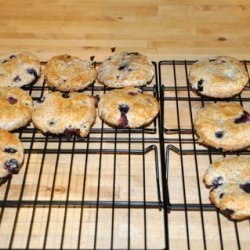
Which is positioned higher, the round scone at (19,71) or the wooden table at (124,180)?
the round scone at (19,71)

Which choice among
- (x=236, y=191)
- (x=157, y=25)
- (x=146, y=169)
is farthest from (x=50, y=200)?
(x=157, y=25)

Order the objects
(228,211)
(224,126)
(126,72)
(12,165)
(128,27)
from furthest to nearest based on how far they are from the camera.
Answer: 1. (128,27)
2. (126,72)
3. (224,126)
4. (12,165)
5. (228,211)

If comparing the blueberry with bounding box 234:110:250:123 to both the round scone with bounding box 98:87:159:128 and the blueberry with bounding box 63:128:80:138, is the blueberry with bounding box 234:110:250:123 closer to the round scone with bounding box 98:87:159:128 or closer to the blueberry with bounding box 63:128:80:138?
the round scone with bounding box 98:87:159:128

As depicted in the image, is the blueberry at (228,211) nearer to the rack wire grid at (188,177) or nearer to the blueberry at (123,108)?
the rack wire grid at (188,177)

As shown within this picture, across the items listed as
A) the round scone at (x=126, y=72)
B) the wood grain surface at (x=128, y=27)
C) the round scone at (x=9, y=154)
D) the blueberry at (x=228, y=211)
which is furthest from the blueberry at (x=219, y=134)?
the round scone at (x=9, y=154)

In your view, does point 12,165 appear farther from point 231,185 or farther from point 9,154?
point 231,185

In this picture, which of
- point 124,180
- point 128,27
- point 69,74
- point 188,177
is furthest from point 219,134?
point 128,27
